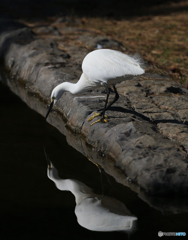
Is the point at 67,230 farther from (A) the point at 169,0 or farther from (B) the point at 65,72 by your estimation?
(A) the point at 169,0

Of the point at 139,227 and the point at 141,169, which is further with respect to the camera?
the point at 141,169

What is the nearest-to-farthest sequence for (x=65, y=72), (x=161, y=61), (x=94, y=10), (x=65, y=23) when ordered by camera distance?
(x=65, y=72) < (x=161, y=61) < (x=65, y=23) < (x=94, y=10)

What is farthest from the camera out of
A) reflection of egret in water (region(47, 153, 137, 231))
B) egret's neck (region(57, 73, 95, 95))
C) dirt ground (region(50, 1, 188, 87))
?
dirt ground (region(50, 1, 188, 87))

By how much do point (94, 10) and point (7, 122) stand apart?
6.27m

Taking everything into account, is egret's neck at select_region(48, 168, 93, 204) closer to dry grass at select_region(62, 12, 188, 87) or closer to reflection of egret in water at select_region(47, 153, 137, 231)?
reflection of egret in water at select_region(47, 153, 137, 231)

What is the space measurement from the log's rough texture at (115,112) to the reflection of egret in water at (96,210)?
28cm

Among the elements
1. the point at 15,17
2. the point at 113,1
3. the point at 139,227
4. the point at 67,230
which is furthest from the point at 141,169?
the point at 113,1

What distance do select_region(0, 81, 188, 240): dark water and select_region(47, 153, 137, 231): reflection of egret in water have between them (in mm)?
52

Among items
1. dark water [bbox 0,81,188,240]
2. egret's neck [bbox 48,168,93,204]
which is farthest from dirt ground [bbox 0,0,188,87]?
egret's neck [bbox 48,168,93,204]

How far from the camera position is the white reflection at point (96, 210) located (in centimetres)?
269

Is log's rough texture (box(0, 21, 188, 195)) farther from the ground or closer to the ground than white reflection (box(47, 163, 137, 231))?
farther from the ground

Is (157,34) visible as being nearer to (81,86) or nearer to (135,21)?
(135,21)

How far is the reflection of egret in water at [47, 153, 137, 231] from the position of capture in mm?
2689

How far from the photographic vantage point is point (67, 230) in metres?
2.59
